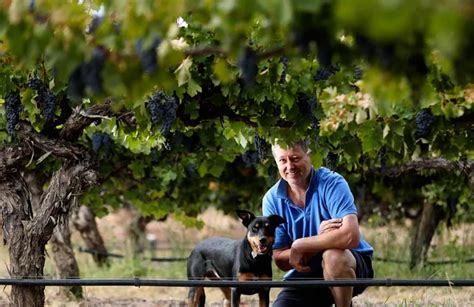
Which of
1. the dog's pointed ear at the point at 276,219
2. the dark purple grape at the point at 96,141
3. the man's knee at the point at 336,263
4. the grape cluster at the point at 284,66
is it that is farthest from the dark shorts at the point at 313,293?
the dark purple grape at the point at 96,141

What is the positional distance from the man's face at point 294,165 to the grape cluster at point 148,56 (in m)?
3.40

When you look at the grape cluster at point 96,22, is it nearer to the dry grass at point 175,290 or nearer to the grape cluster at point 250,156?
the dry grass at point 175,290

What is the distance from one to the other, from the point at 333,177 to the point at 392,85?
361cm

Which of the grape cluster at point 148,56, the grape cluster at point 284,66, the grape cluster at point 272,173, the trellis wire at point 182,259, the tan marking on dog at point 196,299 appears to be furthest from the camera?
the trellis wire at point 182,259

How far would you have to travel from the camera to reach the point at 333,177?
5.64 m

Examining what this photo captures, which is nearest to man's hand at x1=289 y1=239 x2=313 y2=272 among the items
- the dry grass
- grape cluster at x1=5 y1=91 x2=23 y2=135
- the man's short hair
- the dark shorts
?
the dark shorts

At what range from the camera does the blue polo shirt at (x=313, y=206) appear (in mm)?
5516

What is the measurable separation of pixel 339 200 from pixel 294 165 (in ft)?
1.18

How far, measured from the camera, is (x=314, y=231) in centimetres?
566

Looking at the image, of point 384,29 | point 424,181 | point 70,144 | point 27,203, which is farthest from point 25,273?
point 424,181

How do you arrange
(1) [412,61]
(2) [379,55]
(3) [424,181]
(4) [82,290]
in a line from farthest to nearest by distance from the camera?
1. (3) [424,181]
2. (4) [82,290]
3. (1) [412,61]
4. (2) [379,55]

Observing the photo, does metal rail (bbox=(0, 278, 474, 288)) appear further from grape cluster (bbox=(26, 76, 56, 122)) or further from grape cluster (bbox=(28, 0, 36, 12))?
grape cluster (bbox=(28, 0, 36, 12))

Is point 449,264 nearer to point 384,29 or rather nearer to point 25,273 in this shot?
point 25,273

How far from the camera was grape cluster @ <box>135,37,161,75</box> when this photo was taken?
224 centimetres
